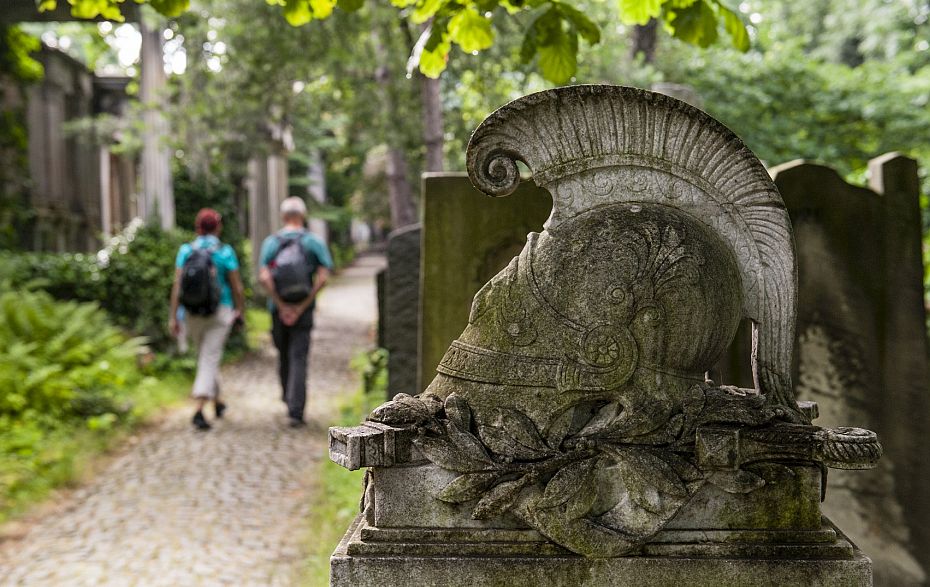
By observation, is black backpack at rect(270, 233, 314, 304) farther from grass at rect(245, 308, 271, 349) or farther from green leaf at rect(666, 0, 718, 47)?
grass at rect(245, 308, 271, 349)

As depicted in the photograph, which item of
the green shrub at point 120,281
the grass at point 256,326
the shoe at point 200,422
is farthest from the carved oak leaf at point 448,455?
the grass at point 256,326

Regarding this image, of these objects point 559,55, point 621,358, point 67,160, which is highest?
point 559,55

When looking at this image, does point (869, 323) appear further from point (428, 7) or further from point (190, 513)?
point (190, 513)

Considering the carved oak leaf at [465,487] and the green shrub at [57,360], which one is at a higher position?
the carved oak leaf at [465,487]

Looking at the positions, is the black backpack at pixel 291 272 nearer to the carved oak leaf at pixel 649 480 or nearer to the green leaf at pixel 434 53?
the green leaf at pixel 434 53

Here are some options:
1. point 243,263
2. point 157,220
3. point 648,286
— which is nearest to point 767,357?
point 648,286

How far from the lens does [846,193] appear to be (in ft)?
15.8

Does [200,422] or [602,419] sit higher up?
[602,419]

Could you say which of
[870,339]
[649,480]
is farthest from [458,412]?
[870,339]

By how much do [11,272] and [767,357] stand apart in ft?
35.8

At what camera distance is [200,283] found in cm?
862

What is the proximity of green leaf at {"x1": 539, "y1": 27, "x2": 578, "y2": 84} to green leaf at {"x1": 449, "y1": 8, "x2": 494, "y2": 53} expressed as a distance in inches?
11.4

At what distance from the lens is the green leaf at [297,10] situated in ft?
14.0

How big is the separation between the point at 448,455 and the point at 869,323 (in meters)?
3.03
